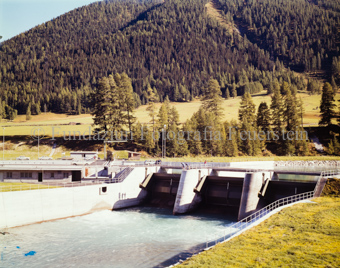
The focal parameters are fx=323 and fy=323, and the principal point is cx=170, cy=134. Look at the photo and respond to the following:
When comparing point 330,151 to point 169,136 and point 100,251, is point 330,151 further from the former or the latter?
point 100,251

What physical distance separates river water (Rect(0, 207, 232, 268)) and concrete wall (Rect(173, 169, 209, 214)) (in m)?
1.53

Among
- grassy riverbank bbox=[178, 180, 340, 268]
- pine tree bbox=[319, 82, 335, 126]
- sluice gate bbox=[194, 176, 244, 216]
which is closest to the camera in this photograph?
grassy riverbank bbox=[178, 180, 340, 268]

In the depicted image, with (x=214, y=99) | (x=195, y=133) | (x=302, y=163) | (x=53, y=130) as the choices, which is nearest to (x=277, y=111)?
(x=214, y=99)

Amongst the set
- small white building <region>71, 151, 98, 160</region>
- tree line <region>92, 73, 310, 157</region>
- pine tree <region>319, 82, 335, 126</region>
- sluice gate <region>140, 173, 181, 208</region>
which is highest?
pine tree <region>319, 82, 335, 126</region>

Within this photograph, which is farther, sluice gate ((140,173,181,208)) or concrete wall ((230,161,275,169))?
concrete wall ((230,161,275,169))

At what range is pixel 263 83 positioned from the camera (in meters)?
197

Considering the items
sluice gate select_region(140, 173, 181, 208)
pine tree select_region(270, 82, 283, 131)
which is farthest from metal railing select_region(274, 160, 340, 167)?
pine tree select_region(270, 82, 283, 131)

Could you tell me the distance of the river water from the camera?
23.2m

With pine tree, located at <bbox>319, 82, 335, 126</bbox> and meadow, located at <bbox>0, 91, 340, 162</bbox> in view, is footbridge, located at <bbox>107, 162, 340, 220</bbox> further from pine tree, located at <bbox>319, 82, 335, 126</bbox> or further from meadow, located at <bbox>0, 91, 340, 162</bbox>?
pine tree, located at <bbox>319, 82, 335, 126</bbox>

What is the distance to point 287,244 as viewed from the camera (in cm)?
2011

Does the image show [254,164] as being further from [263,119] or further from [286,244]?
[263,119]

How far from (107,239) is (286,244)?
15.2m

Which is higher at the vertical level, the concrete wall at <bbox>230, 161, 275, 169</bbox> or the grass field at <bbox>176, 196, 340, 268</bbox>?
the concrete wall at <bbox>230, 161, 275, 169</bbox>

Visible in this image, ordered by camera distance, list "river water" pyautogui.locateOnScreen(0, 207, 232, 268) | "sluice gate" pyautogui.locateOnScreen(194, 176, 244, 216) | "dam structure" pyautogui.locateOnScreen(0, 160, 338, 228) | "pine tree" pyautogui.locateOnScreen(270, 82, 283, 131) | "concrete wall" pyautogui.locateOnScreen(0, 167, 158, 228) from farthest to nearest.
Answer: "pine tree" pyautogui.locateOnScreen(270, 82, 283, 131)
"sluice gate" pyautogui.locateOnScreen(194, 176, 244, 216)
"dam structure" pyautogui.locateOnScreen(0, 160, 338, 228)
"concrete wall" pyautogui.locateOnScreen(0, 167, 158, 228)
"river water" pyautogui.locateOnScreen(0, 207, 232, 268)
